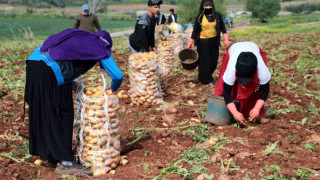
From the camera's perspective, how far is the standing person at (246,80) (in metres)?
3.13

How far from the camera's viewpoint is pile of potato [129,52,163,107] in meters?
4.82

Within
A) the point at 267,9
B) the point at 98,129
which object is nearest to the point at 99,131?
the point at 98,129

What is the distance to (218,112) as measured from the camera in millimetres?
3857

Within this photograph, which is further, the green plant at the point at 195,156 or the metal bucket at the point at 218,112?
the metal bucket at the point at 218,112

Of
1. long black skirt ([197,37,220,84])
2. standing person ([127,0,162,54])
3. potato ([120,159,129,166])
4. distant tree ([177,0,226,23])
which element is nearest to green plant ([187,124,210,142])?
potato ([120,159,129,166])

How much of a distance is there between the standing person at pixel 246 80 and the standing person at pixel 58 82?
1155 millimetres

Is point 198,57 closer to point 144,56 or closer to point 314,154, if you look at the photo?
point 144,56

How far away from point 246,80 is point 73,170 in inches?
70.5

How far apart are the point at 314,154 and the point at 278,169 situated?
1.77 feet

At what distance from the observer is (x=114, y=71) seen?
2.83m

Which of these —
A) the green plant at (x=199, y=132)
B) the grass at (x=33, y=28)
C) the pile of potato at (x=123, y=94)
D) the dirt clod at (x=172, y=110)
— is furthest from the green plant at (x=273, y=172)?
the grass at (x=33, y=28)

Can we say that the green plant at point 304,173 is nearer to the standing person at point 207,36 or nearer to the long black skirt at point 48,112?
the long black skirt at point 48,112

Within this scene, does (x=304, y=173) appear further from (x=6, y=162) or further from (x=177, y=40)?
(x=177, y=40)

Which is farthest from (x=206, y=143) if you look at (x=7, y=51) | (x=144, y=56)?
(x=7, y=51)
